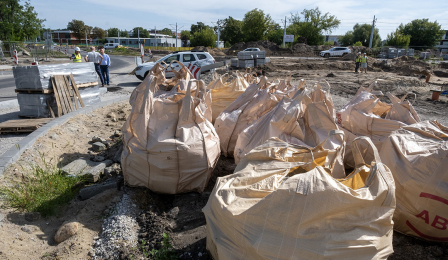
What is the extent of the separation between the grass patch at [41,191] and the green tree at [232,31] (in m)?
53.5

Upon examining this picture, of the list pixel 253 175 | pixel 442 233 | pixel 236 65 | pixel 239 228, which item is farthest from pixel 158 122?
pixel 236 65

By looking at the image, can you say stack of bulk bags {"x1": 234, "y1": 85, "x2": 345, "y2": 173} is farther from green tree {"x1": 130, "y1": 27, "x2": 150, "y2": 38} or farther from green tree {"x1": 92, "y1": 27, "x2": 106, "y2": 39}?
green tree {"x1": 130, "y1": 27, "x2": 150, "y2": 38}

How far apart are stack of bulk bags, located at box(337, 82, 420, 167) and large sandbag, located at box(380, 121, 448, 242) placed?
105 centimetres

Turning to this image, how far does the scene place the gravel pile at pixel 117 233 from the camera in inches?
89.8

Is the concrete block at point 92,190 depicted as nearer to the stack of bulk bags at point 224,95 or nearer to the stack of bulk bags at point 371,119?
the stack of bulk bags at point 224,95

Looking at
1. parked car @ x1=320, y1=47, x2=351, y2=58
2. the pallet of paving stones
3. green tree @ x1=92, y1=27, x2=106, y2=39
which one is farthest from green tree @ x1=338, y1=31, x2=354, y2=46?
green tree @ x1=92, y1=27, x2=106, y2=39

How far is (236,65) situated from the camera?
1719 centimetres

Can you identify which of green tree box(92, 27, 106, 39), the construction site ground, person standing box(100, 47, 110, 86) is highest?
green tree box(92, 27, 106, 39)

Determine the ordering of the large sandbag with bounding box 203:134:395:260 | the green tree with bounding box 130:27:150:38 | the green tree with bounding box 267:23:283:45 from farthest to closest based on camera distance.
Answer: the green tree with bounding box 130:27:150:38
the green tree with bounding box 267:23:283:45
the large sandbag with bounding box 203:134:395:260

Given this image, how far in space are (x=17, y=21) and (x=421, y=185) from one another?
34.7m

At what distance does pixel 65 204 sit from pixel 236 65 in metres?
15.1

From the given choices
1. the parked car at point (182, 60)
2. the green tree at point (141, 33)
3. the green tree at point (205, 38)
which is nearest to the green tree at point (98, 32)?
the green tree at point (141, 33)

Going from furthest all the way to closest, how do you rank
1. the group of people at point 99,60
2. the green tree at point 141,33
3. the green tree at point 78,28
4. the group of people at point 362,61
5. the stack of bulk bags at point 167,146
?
1. the green tree at point 141,33
2. the green tree at point 78,28
3. the group of people at point 362,61
4. the group of people at point 99,60
5. the stack of bulk bags at point 167,146

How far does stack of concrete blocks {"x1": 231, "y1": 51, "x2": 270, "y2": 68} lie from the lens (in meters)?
16.8
